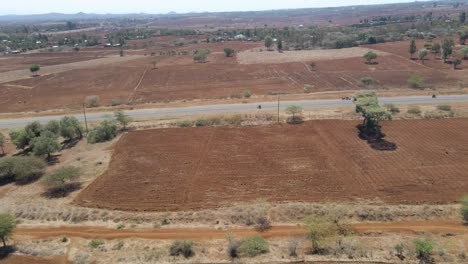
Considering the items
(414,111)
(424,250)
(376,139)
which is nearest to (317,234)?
(424,250)

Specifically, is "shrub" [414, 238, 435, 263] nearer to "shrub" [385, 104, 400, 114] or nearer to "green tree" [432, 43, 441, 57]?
"shrub" [385, 104, 400, 114]

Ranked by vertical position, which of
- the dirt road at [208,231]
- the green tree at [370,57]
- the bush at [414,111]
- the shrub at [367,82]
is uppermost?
the green tree at [370,57]

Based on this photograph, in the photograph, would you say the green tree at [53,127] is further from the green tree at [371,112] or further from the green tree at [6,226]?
the green tree at [371,112]

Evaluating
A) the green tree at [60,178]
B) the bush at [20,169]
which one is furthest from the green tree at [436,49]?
the bush at [20,169]

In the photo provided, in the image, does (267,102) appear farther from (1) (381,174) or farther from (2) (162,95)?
(1) (381,174)

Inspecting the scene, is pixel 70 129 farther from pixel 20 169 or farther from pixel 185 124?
pixel 185 124

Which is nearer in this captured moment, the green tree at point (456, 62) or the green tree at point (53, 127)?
the green tree at point (53, 127)

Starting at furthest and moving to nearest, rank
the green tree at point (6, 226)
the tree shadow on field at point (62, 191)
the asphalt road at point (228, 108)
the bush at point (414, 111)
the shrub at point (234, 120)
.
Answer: the asphalt road at point (228, 108), the bush at point (414, 111), the shrub at point (234, 120), the tree shadow on field at point (62, 191), the green tree at point (6, 226)
